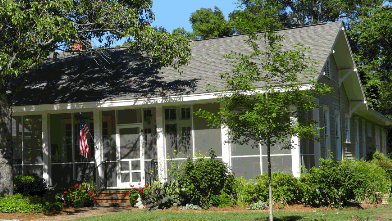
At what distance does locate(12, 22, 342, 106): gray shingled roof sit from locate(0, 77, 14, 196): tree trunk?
1.33m

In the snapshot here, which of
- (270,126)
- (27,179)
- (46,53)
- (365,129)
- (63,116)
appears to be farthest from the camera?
(365,129)

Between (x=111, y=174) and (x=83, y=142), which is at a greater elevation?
(x=83, y=142)

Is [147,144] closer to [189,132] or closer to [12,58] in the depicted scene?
[189,132]

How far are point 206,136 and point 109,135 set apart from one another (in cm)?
366

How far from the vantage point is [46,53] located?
12.0m

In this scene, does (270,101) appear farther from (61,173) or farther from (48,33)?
(61,173)

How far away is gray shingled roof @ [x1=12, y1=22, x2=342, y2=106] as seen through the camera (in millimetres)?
14984

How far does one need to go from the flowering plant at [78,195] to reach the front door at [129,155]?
1.67 metres

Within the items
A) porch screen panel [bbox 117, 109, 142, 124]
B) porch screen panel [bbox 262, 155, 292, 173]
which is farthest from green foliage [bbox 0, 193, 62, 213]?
porch screen panel [bbox 262, 155, 292, 173]

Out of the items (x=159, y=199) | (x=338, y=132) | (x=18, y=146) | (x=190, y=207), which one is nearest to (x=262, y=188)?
(x=190, y=207)

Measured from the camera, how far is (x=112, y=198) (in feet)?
46.8

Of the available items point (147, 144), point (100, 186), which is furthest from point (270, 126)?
point (100, 186)

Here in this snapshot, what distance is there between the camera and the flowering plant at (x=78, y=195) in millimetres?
13477

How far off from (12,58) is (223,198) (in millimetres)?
6801
